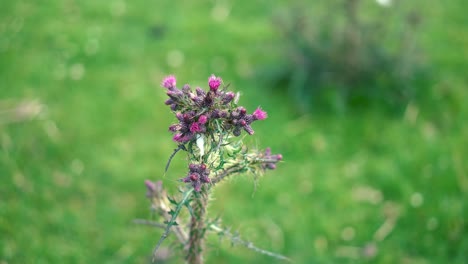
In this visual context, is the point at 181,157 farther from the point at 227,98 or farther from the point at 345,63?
the point at 227,98

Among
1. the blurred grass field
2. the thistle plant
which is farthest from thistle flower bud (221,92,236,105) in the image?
the blurred grass field

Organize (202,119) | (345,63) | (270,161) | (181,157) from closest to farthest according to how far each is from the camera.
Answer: (202,119)
(270,161)
(181,157)
(345,63)

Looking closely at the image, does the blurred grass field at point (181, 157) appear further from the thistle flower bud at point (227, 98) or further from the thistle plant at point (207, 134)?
the thistle flower bud at point (227, 98)

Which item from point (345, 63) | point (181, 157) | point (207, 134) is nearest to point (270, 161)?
point (207, 134)

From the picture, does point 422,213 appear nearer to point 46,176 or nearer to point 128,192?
point 128,192

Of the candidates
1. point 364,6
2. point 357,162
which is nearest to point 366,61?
point 357,162

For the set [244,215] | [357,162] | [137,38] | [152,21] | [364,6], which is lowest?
[244,215]

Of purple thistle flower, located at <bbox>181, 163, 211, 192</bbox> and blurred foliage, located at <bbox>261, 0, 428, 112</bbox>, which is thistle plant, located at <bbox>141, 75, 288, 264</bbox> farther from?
blurred foliage, located at <bbox>261, 0, 428, 112</bbox>
